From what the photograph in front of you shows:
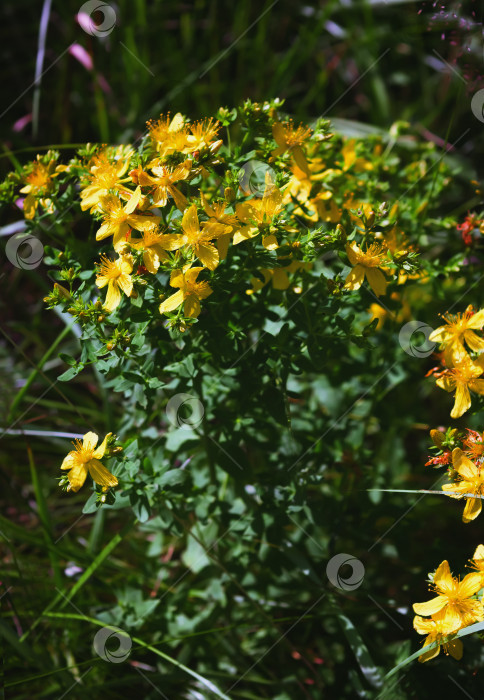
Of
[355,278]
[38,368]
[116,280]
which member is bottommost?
[38,368]

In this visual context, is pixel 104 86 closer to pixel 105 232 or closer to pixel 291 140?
pixel 291 140

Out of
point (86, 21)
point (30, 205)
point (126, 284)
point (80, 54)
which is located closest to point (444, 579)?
point (126, 284)

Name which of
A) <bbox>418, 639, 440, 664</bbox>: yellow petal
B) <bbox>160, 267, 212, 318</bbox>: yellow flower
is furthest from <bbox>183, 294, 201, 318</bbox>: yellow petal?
<bbox>418, 639, 440, 664</bbox>: yellow petal

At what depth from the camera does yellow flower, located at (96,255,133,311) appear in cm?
127

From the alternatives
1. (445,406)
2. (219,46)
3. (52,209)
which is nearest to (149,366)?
(52,209)

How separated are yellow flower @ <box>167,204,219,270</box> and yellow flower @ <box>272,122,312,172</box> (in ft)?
0.97

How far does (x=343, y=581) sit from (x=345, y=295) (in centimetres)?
68

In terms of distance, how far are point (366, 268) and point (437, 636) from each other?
0.75m

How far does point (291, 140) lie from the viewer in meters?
1.45

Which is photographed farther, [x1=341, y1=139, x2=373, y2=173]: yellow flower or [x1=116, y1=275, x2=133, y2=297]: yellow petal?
[x1=341, y1=139, x2=373, y2=173]: yellow flower

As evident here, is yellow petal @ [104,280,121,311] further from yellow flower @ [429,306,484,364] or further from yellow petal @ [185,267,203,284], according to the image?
yellow flower @ [429,306,484,364]

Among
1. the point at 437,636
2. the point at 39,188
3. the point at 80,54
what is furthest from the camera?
the point at 80,54

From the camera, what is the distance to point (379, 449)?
2.05m

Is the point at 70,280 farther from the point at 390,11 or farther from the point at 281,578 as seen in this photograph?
the point at 390,11
